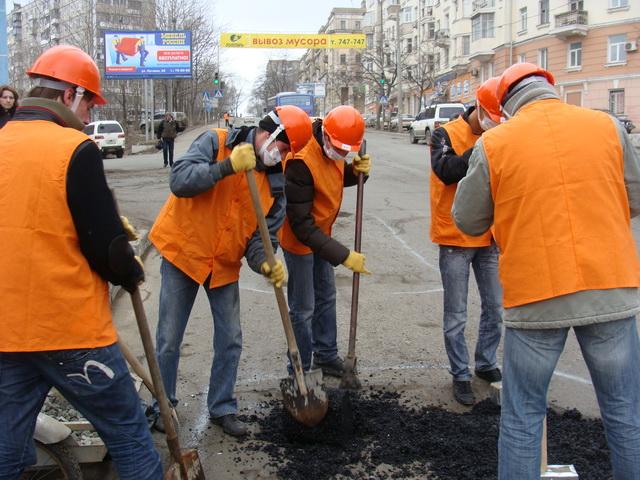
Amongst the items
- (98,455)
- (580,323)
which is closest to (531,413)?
(580,323)

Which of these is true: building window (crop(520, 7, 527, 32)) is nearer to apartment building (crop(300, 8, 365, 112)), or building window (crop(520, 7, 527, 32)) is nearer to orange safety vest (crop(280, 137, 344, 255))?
apartment building (crop(300, 8, 365, 112))

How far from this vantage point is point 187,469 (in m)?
2.84

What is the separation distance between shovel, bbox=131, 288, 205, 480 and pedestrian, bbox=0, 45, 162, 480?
9.4 inches

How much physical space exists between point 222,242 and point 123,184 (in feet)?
38.8

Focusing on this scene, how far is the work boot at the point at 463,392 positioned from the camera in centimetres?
389

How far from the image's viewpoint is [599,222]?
2324mm

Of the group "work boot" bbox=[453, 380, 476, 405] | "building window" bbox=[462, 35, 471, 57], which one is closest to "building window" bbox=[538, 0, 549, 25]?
"building window" bbox=[462, 35, 471, 57]

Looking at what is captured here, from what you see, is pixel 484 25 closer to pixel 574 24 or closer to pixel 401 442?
pixel 574 24

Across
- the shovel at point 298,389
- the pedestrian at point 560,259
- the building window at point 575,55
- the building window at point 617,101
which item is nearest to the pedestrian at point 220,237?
the shovel at point 298,389

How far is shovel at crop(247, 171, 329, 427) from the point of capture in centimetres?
342

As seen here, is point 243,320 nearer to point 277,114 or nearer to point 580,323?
point 277,114

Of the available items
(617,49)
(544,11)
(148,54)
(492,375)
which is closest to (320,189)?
(492,375)

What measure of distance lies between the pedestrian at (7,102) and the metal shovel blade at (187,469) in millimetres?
3766

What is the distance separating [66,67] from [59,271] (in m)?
0.74
